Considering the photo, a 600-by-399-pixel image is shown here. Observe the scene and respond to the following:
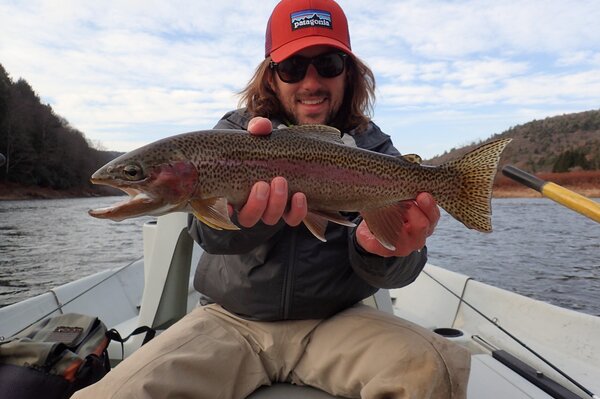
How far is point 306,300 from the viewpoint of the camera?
122 inches

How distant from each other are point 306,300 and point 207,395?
2.76ft

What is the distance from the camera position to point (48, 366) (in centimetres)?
296

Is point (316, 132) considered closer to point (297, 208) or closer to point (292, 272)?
point (297, 208)

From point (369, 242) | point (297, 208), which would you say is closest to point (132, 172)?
point (297, 208)

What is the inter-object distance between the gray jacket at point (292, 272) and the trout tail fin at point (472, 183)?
47cm

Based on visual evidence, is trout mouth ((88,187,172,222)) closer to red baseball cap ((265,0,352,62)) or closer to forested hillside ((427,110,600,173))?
red baseball cap ((265,0,352,62))

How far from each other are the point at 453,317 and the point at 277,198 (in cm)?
459

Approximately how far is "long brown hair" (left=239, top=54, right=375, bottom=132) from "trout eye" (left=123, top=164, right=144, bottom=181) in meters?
1.54

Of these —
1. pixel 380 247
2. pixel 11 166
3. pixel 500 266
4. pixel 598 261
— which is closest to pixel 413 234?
pixel 380 247

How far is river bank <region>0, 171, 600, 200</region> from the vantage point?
4726 cm

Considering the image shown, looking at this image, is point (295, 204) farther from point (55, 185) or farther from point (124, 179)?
point (55, 185)

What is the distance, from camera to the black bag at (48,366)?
2.84m

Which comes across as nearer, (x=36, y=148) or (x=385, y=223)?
(x=385, y=223)

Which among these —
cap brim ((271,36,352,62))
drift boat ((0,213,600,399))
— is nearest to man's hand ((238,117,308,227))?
cap brim ((271,36,352,62))
